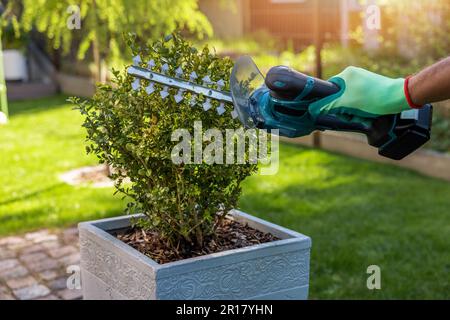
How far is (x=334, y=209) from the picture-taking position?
620 centimetres

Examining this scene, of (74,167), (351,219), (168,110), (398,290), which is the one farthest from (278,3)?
(168,110)

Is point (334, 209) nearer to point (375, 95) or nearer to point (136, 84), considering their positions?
point (136, 84)

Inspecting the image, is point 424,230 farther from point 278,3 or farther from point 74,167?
point 278,3

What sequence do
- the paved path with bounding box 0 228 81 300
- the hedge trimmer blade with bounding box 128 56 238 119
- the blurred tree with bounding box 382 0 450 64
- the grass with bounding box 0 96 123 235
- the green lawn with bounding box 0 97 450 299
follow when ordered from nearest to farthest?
1. the hedge trimmer blade with bounding box 128 56 238 119
2. the paved path with bounding box 0 228 81 300
3. the green lawn with bounding box 0 97 450 299
4. the grass with bounding box 0 96 123 235
5. the blurred tree with bounding box 382 0 450 64

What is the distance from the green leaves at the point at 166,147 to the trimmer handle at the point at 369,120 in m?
0.75

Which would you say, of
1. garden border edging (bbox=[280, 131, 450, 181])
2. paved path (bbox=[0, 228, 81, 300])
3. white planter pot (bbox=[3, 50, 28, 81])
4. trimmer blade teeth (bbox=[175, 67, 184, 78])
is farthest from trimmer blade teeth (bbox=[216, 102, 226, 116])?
white planter pot (bbox=[3, 50, 28, 81])

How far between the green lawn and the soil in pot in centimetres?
115

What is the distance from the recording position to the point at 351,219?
594cm

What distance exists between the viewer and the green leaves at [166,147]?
3098 mm

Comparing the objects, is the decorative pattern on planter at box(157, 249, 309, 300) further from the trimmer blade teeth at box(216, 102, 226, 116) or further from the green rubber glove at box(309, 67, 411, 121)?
the green rubber glove at box(309, 67, 411, 121)

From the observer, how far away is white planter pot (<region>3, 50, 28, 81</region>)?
54.3ft

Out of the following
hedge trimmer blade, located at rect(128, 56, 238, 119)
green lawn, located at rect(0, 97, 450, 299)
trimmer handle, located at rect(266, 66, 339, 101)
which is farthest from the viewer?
green lawn, located at rect(0, 97, 450, 299)

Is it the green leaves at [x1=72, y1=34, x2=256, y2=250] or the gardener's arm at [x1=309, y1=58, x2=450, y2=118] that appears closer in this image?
the gardener's arm at [x1=309, y1=58, x2=450, y2=118]

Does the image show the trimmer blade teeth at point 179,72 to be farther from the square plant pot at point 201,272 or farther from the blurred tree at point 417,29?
the blurred tree at point 417,29
